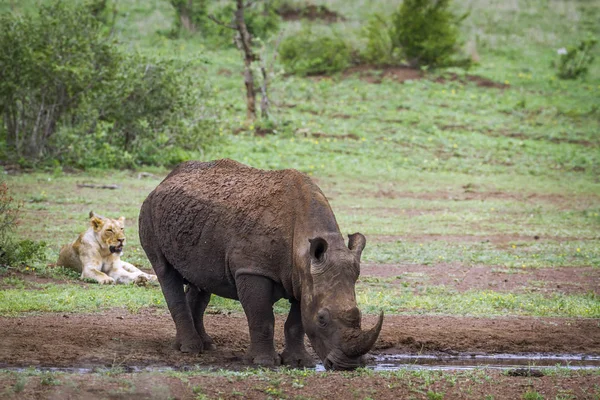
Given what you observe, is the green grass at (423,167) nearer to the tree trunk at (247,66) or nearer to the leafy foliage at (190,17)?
the tree trunk at (247,66)

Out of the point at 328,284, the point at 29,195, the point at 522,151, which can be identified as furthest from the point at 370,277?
the point at 522,151

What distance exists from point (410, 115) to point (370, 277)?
58.7ft

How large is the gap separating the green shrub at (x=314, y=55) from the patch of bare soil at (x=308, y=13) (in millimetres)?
7727

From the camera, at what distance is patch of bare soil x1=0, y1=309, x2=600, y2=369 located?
8891 millimetres

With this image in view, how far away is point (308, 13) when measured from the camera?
1743 inches

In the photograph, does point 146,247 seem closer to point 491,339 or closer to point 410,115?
point 491,339

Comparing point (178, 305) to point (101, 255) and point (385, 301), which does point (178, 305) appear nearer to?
point (385, 301)

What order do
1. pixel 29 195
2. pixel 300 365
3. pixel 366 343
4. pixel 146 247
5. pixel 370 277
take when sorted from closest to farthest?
pixel 366 343 → pixel 300 365 → pixel 146 247 → pixel 370 277 → pixel 29 195

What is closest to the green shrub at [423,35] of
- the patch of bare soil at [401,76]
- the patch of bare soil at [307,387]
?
the patch of bare soil at [401,76]

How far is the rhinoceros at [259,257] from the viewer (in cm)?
806

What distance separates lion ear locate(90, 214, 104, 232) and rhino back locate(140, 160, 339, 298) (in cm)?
353

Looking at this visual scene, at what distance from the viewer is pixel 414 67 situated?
3644 centimetres

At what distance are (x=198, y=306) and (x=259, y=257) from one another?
167cm

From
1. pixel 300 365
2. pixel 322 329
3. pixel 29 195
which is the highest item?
pixel 322 329
